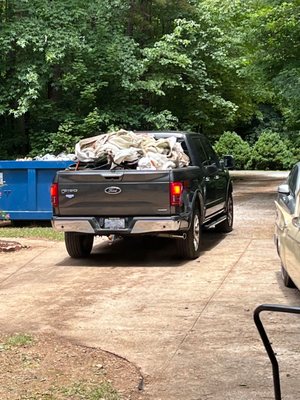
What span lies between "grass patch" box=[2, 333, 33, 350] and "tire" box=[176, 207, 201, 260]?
12.3 feet

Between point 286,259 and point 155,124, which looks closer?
point 286,259

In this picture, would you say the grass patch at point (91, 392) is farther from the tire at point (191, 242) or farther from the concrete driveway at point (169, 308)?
the tire at point (191, 242)

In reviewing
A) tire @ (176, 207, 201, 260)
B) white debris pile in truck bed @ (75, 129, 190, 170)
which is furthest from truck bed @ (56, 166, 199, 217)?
tire @ (176, 207, 201, 260)

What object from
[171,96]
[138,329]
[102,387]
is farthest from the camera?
Result: [171,96]

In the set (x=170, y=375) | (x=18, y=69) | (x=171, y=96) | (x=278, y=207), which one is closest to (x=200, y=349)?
(x=170, y=375)

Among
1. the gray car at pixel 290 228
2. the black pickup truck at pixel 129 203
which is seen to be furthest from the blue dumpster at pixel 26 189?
the gray car at pixel 290 228

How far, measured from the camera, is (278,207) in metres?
7.74

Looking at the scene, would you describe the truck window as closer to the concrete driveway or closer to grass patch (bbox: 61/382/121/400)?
the concrete driveway

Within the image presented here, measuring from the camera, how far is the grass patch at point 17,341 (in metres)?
5.46

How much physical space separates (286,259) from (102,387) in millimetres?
2802

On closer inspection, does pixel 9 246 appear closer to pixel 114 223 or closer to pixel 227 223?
pixel 114 223

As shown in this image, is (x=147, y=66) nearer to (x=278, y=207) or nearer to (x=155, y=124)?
(x=155, y=124)

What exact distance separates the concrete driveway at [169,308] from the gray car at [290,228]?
0.46 meters

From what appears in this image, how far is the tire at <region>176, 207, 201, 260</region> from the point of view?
9158mm
